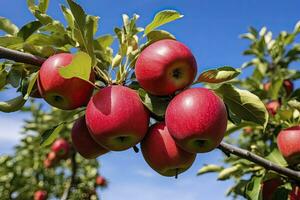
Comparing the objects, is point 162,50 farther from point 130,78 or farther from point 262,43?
point 262,43

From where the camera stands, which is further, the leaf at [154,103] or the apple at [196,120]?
the leaf at [154,103]

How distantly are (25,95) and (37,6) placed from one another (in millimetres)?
540

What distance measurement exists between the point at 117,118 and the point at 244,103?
0.55 meters

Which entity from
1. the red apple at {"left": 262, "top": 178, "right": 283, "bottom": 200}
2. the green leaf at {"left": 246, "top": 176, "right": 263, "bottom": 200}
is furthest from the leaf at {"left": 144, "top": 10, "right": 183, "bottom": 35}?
the red apple at {"left": 262, "top": 178, "right": 283, "bottom": 200}

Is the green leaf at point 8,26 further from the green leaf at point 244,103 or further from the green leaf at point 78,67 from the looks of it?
the green leaf at point 244,103

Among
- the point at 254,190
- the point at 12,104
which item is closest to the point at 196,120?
the point at 12,104

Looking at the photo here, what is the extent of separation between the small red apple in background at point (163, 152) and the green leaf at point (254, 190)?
76 cm

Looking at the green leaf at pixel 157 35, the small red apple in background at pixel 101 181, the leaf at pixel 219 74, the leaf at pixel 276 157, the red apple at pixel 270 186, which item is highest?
the green leaf at pixel 157 35

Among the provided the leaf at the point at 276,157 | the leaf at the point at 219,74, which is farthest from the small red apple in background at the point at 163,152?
the leaf at the point at 276,157

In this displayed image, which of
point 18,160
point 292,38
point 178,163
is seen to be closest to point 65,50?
point 178,163

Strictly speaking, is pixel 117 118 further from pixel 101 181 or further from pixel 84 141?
pixel 101 181

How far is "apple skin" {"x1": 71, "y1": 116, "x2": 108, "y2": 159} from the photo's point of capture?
1856mm

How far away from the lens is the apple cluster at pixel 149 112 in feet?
5.20

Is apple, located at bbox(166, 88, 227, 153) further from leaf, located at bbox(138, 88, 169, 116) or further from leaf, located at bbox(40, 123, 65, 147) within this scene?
leaf, located at bbox(40, 123, 65, 147)
